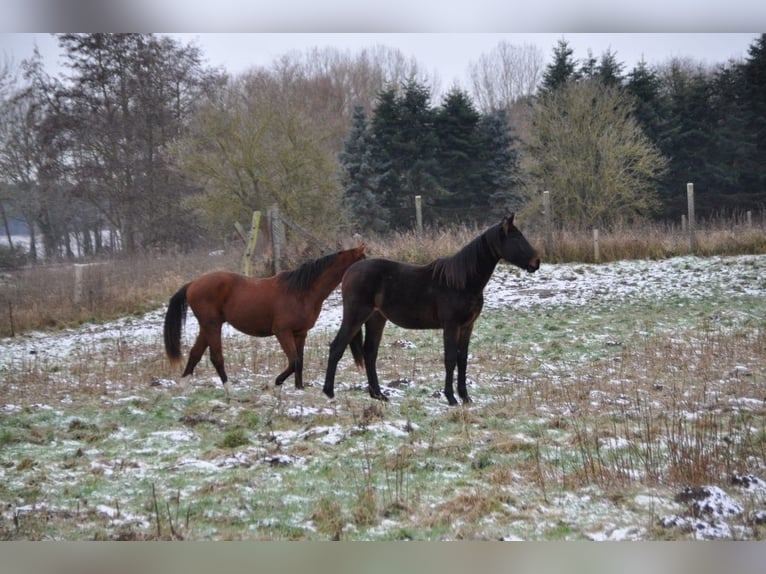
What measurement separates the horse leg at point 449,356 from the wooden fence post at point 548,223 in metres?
1.18

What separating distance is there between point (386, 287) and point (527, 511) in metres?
1.84

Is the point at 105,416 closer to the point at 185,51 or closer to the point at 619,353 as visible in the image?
the point at 185,51

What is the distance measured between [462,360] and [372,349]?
61 cm

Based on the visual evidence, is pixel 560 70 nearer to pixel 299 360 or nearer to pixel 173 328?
pixel 299 360

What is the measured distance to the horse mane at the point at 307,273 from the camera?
14.0 ft

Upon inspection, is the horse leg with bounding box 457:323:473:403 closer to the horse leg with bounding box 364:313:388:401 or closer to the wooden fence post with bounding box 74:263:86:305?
the horse leg with bounding box 364:313:388:401

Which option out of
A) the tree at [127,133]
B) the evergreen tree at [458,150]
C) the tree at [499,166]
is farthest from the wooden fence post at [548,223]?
the tree at [127,133]

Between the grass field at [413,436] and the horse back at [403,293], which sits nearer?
the grass field at [413,436]

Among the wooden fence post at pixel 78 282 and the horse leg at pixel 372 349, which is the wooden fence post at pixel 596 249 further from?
the wooden fence post at pixel 78 282

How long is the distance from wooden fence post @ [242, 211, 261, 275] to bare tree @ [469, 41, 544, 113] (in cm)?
168

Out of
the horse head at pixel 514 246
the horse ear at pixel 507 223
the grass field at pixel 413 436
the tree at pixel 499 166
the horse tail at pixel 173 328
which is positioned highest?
the tree at pixel 499 166

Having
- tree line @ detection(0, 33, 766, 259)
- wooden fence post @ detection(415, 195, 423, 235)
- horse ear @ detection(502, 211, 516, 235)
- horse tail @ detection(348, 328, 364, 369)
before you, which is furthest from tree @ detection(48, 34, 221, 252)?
horse ear @ detection(502, 211, 516, 235)

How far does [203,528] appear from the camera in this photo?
2660 millimetres
